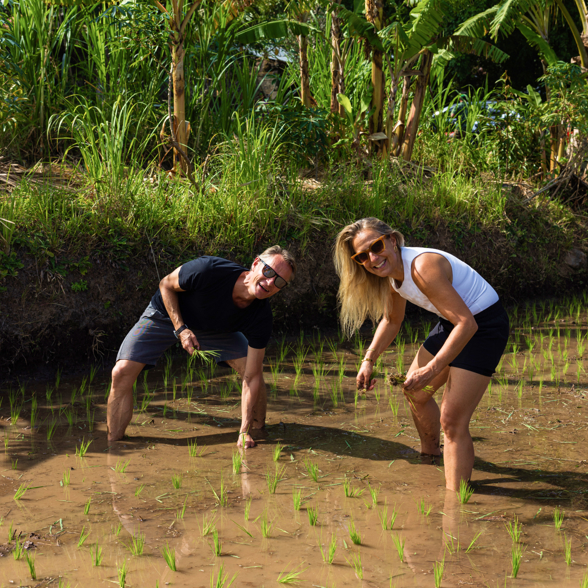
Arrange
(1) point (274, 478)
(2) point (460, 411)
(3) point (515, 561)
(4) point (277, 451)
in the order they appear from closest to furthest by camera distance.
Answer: (3) point (515, 561) → (2) point (460, 411) → (1) point (274, 478) → (4) point (277, 451)

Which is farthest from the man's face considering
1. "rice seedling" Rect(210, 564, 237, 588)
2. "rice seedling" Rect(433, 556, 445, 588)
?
"rice seedling" Rect(433, 556, 445, 588)

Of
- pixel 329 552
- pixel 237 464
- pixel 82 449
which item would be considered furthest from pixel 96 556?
pixel 82 449

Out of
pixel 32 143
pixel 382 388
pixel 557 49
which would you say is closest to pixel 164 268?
pixel 382 388

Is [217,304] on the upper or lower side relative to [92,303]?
upper

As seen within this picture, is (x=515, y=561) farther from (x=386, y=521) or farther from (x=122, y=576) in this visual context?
(x=122, y=576)

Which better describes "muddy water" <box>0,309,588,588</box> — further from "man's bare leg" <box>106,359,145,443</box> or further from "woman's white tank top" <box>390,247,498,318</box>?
"woman's white tank top" <box>390,247,498,318</box>

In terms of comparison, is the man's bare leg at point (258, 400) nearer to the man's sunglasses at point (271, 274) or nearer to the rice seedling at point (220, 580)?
the man's sunglasses at point (271, 274)

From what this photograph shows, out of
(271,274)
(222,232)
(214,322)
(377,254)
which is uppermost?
(222,232)

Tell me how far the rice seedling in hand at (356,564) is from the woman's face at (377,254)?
1.35 m

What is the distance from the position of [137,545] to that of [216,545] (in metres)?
0.34

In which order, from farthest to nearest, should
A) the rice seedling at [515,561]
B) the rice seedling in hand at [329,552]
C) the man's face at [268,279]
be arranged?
the man's face at [268,279]
the rice seedling in hand at [329,552]
the rice seedling at [515,561]

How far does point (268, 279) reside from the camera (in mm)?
3635

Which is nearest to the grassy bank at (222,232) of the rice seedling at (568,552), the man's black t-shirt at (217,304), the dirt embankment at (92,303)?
the dirt embankment at (92,303)

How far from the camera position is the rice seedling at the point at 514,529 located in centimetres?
283
